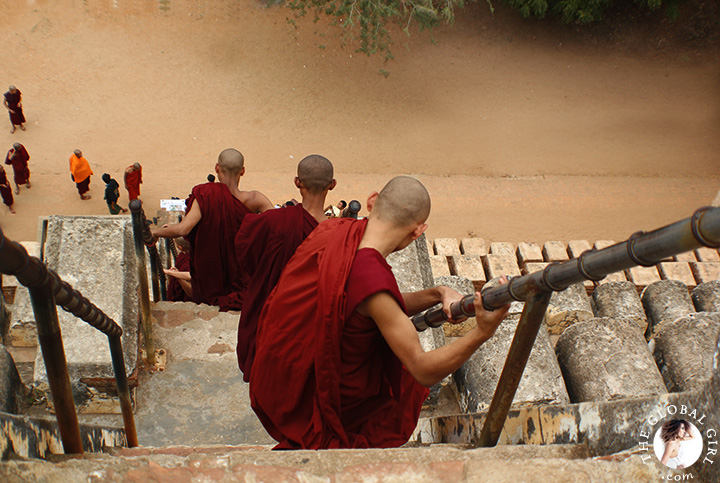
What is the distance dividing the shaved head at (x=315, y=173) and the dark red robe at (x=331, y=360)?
1.19 meters

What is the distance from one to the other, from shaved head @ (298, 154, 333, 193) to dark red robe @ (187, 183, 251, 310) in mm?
1086

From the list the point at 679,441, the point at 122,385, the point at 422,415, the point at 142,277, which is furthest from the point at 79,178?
the point at 679,441

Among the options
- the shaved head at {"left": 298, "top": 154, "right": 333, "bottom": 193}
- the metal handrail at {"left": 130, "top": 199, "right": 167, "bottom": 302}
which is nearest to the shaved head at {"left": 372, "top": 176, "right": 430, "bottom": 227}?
the shaved head at {"left": 298, "top": 154, "right": 333, "bottom": 193}

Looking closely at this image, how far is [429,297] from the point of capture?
292cm

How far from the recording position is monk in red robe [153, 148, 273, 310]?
505 cm

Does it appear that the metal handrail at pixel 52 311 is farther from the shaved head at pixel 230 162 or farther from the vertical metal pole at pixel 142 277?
the shaved head at pixel 230 162

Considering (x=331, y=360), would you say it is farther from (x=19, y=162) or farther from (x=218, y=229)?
(x=19, y=162)

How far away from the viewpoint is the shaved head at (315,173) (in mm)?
4191

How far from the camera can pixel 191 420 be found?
3.69m

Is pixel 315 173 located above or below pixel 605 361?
above

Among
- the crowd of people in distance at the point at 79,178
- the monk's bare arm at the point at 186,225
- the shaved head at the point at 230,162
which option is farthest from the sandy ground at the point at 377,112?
the monk's bare arm at the point at 186,225

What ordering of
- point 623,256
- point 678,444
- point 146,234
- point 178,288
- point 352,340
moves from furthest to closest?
point 178,288 < point 146,234 < point 352,340 < point 678,444 < point 623,256

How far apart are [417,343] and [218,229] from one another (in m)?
3.08

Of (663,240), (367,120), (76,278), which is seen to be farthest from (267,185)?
(663,240)
